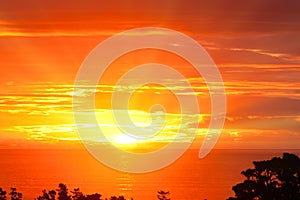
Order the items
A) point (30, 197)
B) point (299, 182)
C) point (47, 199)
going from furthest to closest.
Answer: point (30, 197) < point (47, 199) < point (299, 182)

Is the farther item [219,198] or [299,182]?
[219,198]

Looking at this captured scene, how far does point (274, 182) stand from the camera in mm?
48031

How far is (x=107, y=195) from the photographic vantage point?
194 metres

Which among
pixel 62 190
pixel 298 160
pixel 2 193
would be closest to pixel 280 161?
pixel 298 160

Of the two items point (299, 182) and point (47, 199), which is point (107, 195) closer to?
point (47, 199)

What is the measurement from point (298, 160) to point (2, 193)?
120 feet

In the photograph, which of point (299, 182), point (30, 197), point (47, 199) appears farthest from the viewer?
point (30, 197)

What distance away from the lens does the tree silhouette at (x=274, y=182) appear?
47656 millimetres

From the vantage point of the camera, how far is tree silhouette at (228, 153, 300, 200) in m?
47.7

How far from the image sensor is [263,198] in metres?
47.7

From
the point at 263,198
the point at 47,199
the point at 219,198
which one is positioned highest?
the point at 219,198

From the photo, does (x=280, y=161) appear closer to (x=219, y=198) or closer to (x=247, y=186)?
(x=247, y=186)

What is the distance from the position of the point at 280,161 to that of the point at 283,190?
214cm

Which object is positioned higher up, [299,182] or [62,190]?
[62,190]
